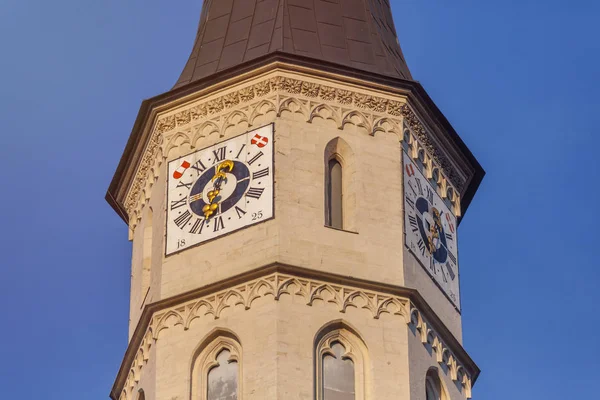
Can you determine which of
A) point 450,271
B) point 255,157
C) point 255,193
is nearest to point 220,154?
point 255,157

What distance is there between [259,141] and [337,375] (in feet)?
14.4

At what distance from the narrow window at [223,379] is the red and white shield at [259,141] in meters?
3.64

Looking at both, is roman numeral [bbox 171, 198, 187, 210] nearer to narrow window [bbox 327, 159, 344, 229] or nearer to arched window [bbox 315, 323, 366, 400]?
narrow window [bbox 327, 159, 344, 229]

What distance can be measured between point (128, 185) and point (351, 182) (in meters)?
4.85

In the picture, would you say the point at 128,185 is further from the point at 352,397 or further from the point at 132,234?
the point at 352,397

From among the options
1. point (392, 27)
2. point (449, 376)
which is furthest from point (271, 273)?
point (392, 27)

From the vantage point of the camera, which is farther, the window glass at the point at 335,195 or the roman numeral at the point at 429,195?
the roman numeral at the point at 429,195

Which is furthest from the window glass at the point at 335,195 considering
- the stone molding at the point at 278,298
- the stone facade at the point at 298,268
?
the stone molding at the point at 278,298

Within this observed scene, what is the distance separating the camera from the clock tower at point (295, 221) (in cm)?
3266

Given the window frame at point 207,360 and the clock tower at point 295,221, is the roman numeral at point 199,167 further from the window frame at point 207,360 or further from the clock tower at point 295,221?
the window frame at point 207,360

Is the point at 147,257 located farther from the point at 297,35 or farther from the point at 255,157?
the point at 297,35

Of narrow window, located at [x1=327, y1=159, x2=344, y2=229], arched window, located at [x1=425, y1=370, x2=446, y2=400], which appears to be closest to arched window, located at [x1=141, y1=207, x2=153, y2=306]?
narrow window, located at [x1=327, y1=159, x2=344, y2=229]

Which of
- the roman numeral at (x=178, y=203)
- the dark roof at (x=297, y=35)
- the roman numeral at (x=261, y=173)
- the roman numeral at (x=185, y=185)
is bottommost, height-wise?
the roman numeral at (x=178, y=203)

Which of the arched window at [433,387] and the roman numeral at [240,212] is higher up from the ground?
the roman numeral at [240,212]
